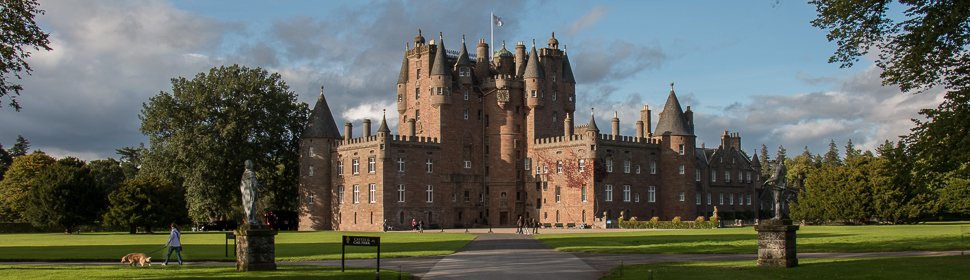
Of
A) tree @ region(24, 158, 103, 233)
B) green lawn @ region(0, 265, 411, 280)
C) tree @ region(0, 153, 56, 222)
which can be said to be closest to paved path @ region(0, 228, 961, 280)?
green lawn @ region(0, 265, 411, 280)

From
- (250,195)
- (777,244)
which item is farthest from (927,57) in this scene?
(250,195)

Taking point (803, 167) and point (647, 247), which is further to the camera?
point (803, 167)

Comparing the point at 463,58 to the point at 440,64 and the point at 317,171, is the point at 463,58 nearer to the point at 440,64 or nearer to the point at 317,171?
the point at 440,64

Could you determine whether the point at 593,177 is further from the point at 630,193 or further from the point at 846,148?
the point at 846,148

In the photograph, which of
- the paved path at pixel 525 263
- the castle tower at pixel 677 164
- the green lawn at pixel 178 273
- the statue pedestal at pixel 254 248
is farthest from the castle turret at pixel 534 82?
the statue pedestal at pixel 254 248

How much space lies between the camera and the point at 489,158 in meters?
78.2

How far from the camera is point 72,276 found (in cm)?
2133

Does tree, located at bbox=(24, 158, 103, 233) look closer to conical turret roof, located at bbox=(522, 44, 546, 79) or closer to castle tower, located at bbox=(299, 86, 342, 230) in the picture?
castle tower, located at bbox=(299, 86, 342, 230)

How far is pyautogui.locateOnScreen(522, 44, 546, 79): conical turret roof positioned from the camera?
7762 centimetres

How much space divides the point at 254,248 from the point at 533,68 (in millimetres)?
57013

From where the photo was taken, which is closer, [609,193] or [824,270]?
[824,270]

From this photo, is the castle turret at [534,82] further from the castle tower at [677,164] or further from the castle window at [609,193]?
the castle tower at [677,164]

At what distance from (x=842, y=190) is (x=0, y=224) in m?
74.0

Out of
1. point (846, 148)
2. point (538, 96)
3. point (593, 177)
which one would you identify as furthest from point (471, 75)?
point (846, 148)
